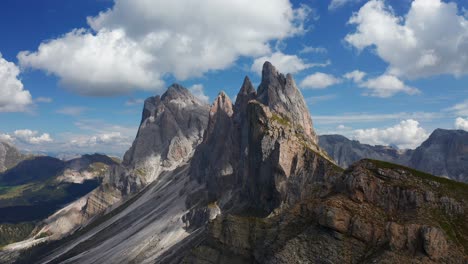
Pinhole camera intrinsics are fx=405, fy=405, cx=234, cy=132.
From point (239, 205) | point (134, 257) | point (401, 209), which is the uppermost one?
point (401, 209)

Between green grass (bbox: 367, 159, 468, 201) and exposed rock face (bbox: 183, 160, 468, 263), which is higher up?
green grass (bbox: 367, 159, 468, 201)

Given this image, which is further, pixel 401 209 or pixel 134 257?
pixel 134 257

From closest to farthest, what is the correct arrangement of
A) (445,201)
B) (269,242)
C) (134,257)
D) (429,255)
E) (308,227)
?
(429,255) → (445,201) → (308,227) → (269,242) → (134,257)

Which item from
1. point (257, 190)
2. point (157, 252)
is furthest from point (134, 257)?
point (257, 190)

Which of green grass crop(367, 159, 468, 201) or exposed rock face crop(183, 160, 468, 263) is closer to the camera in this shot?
exposed rock face crop(183, 160, 468, 263)

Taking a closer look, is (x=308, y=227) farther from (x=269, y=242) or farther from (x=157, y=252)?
(x=157, y=252)

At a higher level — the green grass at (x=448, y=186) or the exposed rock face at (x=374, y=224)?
the green grass at (x=448, y=186)

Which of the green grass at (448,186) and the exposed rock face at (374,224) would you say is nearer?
the exposed rock face at (374,224)

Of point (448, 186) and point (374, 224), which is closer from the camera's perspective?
point (374, 224)

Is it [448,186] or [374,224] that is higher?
[448,186]

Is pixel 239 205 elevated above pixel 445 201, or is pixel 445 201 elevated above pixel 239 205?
pixel 445 201

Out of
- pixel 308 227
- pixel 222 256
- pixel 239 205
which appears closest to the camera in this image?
pixel 308 227
